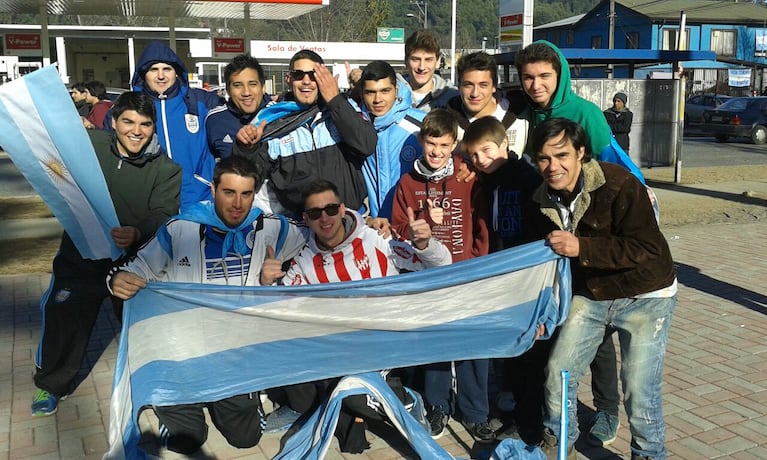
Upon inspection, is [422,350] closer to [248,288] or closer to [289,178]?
[248,288]

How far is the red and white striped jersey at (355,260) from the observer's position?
4113 millimetres

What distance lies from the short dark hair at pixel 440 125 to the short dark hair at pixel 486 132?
3.8 inches

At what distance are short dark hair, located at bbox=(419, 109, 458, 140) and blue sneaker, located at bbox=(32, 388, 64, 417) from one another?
2.93 m

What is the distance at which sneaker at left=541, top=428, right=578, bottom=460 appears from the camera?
3.88 metres

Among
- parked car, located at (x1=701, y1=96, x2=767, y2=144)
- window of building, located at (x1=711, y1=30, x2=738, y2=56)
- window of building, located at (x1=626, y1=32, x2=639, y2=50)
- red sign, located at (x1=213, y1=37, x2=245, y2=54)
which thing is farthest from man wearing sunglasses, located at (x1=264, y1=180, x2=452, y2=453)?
window of building, located at (x1=711, y1=30, x2=738, y2=56)

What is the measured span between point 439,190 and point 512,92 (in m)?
0.97

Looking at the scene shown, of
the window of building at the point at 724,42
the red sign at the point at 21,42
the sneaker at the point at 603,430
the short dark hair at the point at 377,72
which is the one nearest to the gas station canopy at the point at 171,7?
the red sign at the point at 21,42

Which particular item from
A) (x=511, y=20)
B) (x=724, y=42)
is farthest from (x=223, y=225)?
(x=724, y=42)

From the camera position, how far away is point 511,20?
12562 millimetres

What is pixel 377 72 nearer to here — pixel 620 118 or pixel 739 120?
pixel 620 118

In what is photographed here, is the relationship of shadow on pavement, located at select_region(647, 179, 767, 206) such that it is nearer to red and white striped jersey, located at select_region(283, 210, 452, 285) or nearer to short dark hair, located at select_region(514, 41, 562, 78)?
short dark hair, located at select_region(514, 41, 562, 78)

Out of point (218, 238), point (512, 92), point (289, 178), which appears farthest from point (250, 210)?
point (512, 92)

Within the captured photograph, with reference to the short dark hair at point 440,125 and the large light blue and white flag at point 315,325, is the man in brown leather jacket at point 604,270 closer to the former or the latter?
the large light blue and white flag at point 315,325

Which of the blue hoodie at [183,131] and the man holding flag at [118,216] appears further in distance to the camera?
the blue hoodie at [183,131]
